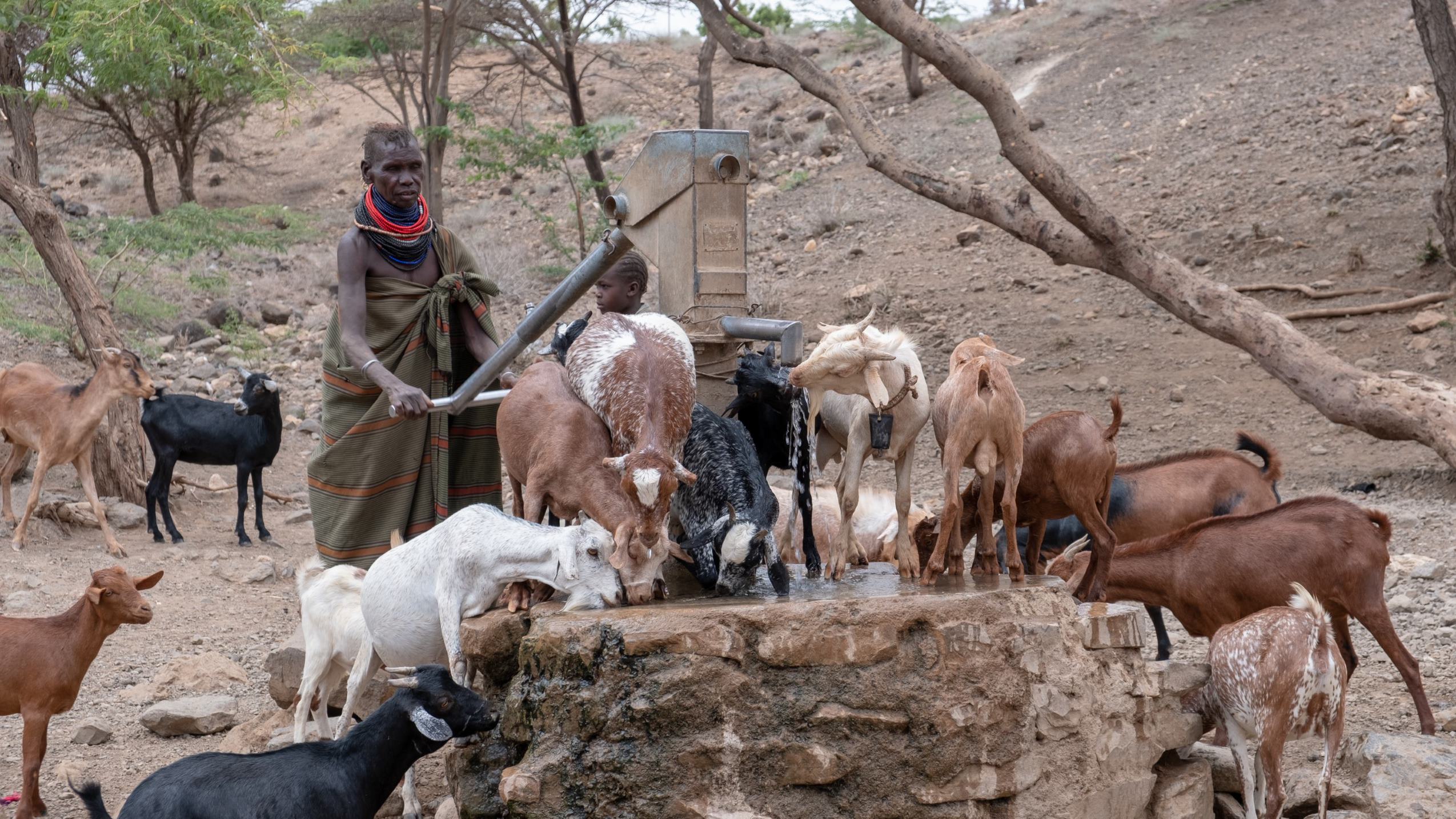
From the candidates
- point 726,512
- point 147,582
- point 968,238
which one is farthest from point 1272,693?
point 968,238

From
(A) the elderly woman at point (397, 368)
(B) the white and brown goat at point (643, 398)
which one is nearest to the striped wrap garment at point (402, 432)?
(A) the elderly woman at point (397, 368)

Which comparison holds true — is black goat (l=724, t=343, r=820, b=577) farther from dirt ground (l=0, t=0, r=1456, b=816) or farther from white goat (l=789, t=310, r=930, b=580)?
dirt ground (l=0, t=0, r=1456, b=816)

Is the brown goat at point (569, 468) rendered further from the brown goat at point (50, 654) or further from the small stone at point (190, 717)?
the small stone at point (190, 717)

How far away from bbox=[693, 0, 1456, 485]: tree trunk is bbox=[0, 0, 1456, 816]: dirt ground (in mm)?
913

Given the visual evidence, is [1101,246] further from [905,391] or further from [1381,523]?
[905,391]

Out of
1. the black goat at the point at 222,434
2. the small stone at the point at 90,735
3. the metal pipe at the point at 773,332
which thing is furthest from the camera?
the black goat at the point at 222,434

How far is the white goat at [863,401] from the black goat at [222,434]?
8.11 metres

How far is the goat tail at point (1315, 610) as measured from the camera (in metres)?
5.25

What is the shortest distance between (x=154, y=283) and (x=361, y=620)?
51.9ft

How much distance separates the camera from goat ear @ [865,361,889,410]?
434 centimetres

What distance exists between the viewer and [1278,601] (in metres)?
5.94

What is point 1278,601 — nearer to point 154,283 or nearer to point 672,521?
point 672,521

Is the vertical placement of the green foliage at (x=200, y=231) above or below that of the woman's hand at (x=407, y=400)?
below

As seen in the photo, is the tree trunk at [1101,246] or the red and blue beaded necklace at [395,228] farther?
the tree trunk at [1101,246]
